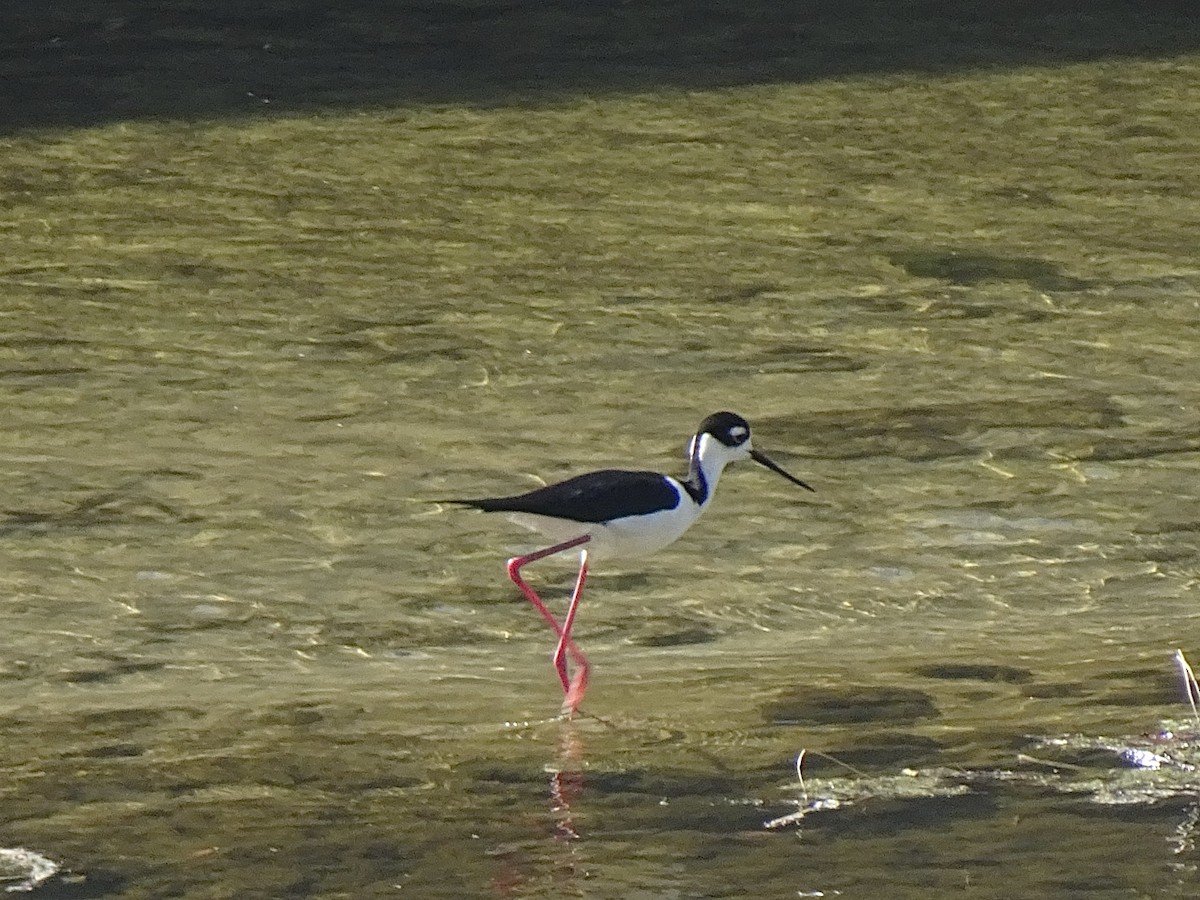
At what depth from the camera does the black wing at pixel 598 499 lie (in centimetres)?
683

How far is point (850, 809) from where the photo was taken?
5.24 m

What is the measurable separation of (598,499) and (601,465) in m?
1.64

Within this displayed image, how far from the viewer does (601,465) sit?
8.52 meters

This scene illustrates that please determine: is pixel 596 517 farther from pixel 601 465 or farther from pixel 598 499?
pixel 601 465

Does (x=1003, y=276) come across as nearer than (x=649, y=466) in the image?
No

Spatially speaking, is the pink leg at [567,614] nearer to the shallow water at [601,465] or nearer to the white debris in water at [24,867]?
the shallow water at [601,465]

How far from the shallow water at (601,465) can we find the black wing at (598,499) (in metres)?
0.40

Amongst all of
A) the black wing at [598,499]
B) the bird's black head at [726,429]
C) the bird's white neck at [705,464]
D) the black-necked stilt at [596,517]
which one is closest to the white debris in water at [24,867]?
the black-necked stilt at [596,517]

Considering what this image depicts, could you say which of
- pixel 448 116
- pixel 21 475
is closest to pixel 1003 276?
pixel 448 116

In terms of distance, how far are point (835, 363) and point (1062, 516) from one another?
1.83m

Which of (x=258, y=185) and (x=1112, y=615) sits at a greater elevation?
(x=258, y=185)

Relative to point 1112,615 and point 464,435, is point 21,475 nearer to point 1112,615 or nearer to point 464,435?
point 464,435

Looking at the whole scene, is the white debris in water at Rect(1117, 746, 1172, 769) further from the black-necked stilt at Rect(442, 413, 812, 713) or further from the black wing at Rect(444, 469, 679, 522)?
the black wing at Rect(444, 469, 679, 522)

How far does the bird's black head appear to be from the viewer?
750 centimetres
